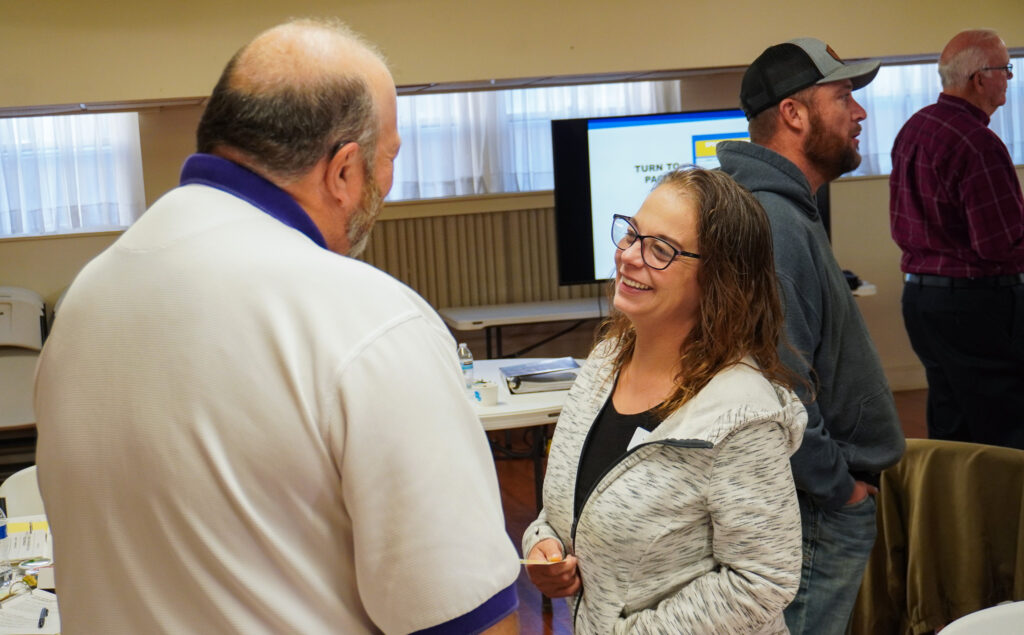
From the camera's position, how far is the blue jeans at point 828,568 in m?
1.74

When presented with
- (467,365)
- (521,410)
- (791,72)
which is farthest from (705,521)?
(467,365)

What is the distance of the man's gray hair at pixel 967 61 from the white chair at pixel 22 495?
3393mm

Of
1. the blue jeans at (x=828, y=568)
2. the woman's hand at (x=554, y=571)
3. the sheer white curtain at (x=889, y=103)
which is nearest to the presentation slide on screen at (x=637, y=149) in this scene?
the sheer white curtain at (x=889, y=103)

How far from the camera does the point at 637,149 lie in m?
4.77

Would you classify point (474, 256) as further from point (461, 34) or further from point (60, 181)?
point (60, 181)

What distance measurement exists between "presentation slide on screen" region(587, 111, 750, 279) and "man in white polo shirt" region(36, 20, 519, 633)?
3867mm

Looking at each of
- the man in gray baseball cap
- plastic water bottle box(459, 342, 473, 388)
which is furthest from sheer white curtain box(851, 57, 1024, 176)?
the man in gray baseball cap

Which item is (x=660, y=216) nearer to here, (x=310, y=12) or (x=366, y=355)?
(x=366, y=355)

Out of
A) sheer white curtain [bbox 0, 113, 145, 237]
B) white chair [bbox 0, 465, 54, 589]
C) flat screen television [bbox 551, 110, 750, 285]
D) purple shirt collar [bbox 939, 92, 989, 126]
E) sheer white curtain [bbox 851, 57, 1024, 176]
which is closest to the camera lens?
white chair [bbox 0, 465, 54, 589]

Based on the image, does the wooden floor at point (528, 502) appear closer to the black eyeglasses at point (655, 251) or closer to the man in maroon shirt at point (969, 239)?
the man in maroon shirt at point (969, 239)

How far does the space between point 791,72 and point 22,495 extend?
7.30ft

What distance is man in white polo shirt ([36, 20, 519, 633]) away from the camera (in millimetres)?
882

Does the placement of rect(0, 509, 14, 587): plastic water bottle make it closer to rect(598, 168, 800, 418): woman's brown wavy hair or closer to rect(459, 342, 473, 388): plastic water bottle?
rect(598, 168, 800, 418): woman's brown wavy hair

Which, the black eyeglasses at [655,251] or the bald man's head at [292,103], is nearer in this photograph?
the bald man's head at [292,103]
